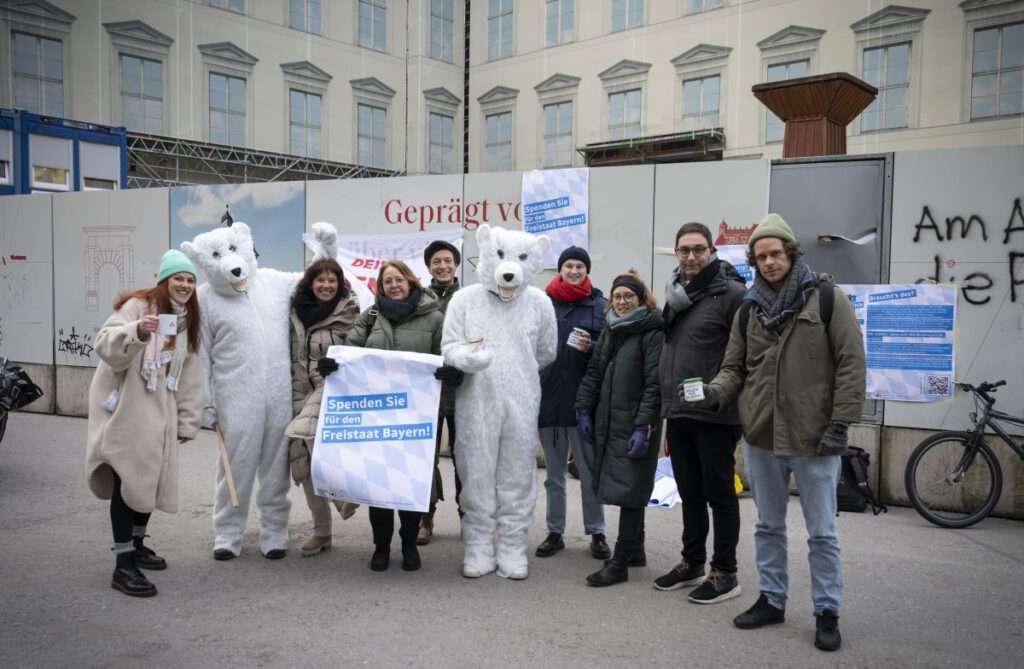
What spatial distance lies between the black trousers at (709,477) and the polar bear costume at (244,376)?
238 cm

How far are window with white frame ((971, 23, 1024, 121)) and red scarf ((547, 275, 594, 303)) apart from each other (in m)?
13.0

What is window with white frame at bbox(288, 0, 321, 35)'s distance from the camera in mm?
20156

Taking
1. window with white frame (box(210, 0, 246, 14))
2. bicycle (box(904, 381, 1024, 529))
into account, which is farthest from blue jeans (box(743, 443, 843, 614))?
window with white frame (box(210, 0, 246, 14))

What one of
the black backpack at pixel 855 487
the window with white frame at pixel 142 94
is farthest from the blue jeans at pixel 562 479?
the window with white frame at pixel 142 94

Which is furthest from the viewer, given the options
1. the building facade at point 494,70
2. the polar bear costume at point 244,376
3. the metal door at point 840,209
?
the building facade at point 494,70

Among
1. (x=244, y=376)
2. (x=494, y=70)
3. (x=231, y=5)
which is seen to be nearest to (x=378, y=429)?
(x=244, y=376)

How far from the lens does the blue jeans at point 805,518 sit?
12.4 ft

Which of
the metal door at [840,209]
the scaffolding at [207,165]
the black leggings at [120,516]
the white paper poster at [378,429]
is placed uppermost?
the scaffolding at [207,165]

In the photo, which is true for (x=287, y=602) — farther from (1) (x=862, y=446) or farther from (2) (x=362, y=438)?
(1) (x=862, y=446)

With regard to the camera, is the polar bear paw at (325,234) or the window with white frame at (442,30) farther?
the window with white frame at (442,30)

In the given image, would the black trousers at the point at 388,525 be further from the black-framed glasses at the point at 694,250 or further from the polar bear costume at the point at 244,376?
the black-framed glasses at the point at 694,250

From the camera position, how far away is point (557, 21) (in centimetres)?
1988

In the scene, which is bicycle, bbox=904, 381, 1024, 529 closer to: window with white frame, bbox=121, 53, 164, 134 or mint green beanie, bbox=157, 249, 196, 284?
mint green beanie, bbox=157, 249, 196, 284

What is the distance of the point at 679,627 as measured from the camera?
4.04 m
